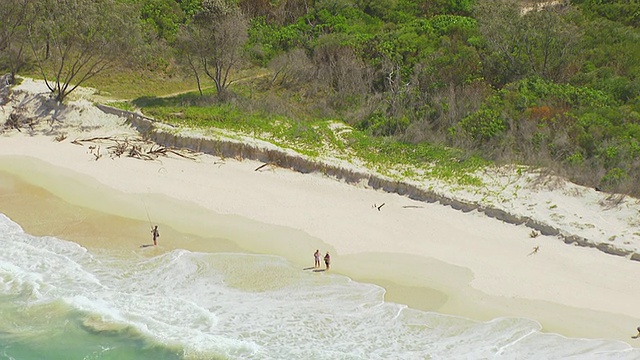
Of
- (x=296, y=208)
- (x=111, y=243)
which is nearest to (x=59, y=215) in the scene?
(x=111, y=243)

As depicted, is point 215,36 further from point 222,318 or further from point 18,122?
point 222,318

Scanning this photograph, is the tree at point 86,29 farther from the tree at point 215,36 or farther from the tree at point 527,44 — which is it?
the tree at point 527,44

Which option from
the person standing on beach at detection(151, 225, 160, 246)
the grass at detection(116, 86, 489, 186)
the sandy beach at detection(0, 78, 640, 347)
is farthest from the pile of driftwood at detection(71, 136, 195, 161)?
the person standing on beach at detection(151, 225, 160, 246)

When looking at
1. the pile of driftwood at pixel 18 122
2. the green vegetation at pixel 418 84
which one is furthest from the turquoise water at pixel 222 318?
the pile of driftwood at pixel 18 122

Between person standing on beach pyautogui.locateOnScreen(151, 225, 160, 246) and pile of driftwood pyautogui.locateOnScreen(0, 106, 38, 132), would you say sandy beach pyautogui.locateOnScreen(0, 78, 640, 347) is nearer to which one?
person standing on beach pyautogui.locateOnScreen(151, 225, 160, 246)

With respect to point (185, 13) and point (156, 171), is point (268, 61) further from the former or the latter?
point (156, 171)

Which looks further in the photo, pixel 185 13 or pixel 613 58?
pixel 185 13
